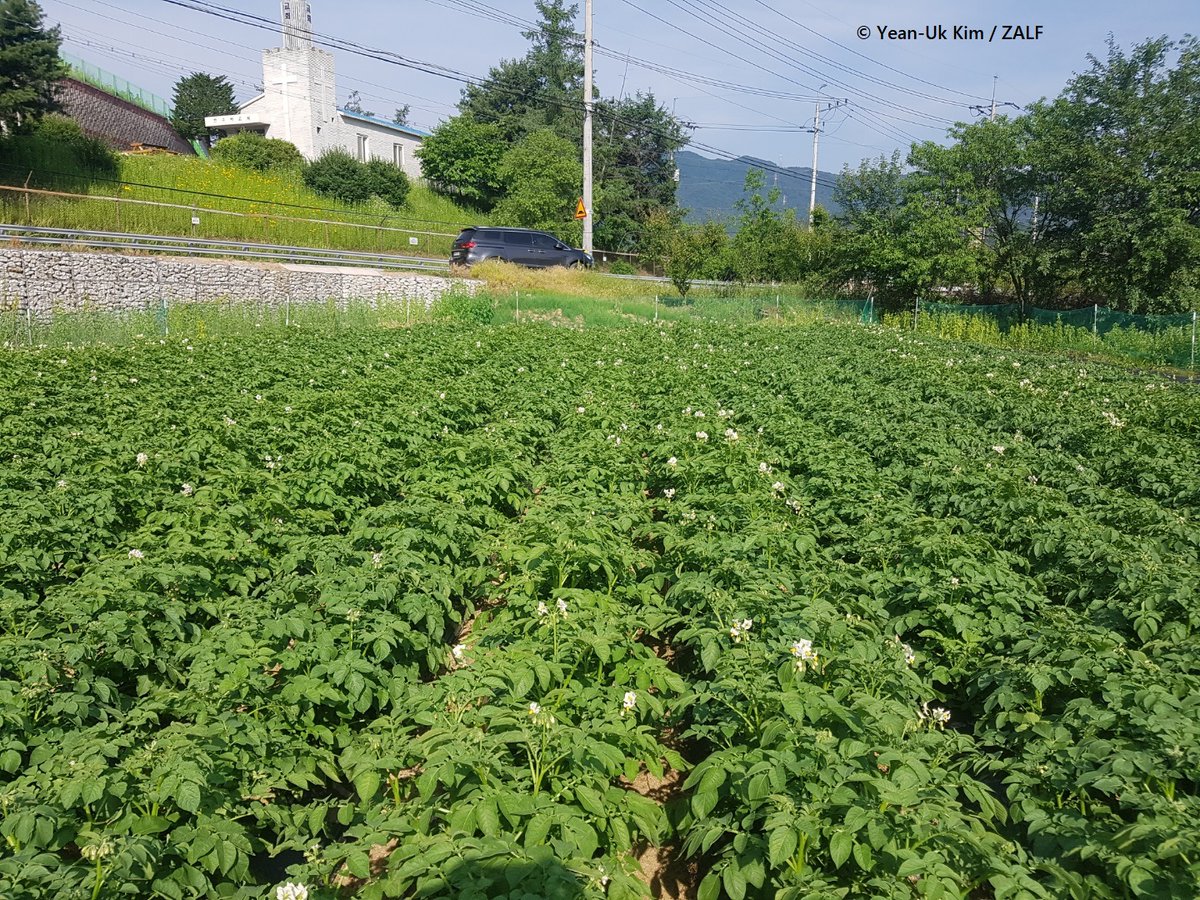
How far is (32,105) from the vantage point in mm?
29156

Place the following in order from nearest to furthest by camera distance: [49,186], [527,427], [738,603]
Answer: [738,603] < [527,427] < [49,186]

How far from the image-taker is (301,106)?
48906mm

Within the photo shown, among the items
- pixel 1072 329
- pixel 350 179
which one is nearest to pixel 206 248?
pixel 350 179

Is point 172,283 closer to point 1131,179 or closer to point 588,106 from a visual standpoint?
point 588,106

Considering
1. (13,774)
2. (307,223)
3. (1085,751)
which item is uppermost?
(307,223)

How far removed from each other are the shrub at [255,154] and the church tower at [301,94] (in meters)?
6.01

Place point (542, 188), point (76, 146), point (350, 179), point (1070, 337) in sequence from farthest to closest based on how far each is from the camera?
point (542, 188)
point (350, 179)
point (76, 146)
point (1070, 337)

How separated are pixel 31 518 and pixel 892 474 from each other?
6.67 m

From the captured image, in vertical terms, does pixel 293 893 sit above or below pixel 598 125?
below

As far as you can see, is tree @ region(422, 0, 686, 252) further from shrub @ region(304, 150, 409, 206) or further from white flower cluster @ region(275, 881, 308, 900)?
white flower cluster @ region(275, 881, 308, 900)

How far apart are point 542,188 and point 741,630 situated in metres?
42.5

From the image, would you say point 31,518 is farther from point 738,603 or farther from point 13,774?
point 738,603

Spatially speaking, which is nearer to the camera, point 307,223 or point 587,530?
point 587,530

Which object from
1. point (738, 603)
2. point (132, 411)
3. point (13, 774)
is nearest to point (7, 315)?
point (132, 411)
